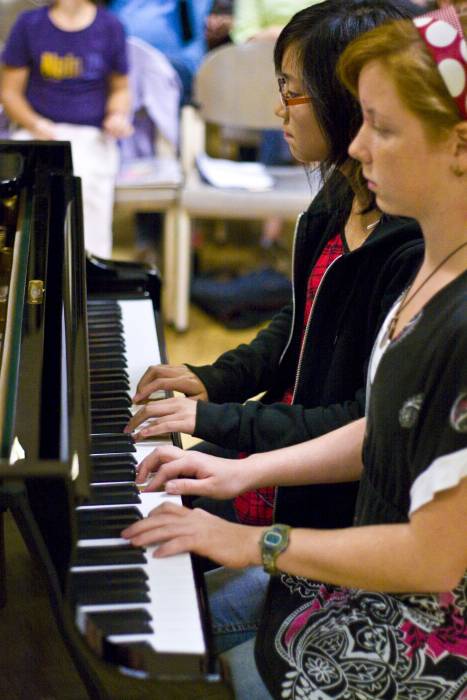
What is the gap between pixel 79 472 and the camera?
1.12 m

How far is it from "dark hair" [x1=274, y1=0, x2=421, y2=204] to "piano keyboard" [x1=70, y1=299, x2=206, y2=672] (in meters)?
0.54

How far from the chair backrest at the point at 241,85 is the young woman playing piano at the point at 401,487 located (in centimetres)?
250

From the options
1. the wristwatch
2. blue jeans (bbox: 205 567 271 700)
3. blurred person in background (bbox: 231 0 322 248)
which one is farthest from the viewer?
blurred person in background (bbox: 231 0 322 248)

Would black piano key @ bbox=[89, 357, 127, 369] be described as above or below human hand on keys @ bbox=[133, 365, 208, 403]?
below

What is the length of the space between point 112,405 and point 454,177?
0.78 metres

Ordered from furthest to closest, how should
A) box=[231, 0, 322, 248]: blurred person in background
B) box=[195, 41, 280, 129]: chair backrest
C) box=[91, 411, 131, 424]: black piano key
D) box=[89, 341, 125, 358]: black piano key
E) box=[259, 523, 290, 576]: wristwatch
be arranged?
box=[231, 0, 322, 248]: blurred person in background, box=[195, 41, 280, 129]: chair backrest, box=[89, 341, 125, 358]: black piano key, box=[91, 411, 131, 424]: black piano key, box=[259, 523, 290, 576]: wristwatch

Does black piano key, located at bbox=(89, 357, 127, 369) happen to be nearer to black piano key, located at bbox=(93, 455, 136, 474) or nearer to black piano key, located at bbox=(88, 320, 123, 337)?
black piano key, located at bbox=(88, 320, 123, 337)

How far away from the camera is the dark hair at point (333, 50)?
1.51 meters

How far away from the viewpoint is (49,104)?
3.71 metres

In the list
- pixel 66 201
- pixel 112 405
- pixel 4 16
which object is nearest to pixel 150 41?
pixel 4 16

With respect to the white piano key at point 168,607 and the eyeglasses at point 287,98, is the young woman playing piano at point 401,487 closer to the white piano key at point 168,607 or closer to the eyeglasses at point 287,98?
the white piano key at point 168,607

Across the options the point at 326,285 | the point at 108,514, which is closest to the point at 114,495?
the point at 108,514

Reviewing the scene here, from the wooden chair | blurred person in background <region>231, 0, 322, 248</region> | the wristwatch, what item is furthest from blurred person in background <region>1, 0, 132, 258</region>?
the wristwatch

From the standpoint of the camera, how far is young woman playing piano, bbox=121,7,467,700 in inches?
42.0
